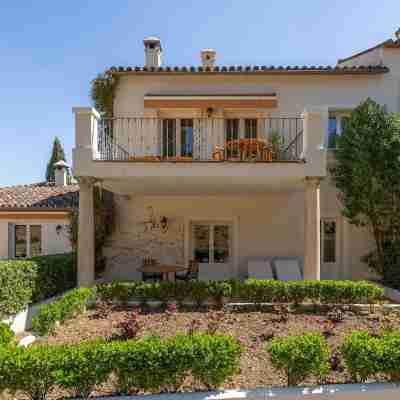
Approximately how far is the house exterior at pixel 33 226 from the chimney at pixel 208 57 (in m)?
9.84

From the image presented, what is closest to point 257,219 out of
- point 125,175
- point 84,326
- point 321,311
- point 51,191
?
point 321,311

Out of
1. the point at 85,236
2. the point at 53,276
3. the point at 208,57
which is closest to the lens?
the point at 85,236

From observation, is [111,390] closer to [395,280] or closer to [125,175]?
[125,175]

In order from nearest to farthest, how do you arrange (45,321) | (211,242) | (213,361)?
(213,361) < (45,321) < (211,242)

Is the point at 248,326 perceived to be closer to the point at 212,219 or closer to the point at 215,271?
the point at 215,271

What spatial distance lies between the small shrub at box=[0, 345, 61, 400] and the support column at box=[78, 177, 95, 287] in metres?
5.30

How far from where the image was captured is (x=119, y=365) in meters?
4.80

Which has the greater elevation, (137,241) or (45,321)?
(137,241)

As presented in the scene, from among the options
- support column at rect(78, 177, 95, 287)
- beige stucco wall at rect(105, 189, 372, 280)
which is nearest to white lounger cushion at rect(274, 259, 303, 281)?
beige stucco wall at rect(105, 189, 372, 280)

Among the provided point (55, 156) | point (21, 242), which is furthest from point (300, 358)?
point (55, 156)

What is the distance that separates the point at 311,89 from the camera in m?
13.7

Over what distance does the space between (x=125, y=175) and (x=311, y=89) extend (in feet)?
29.6

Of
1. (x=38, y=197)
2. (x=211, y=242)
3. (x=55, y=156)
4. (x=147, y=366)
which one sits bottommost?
(x=147, y=366)

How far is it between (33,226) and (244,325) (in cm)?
1321
